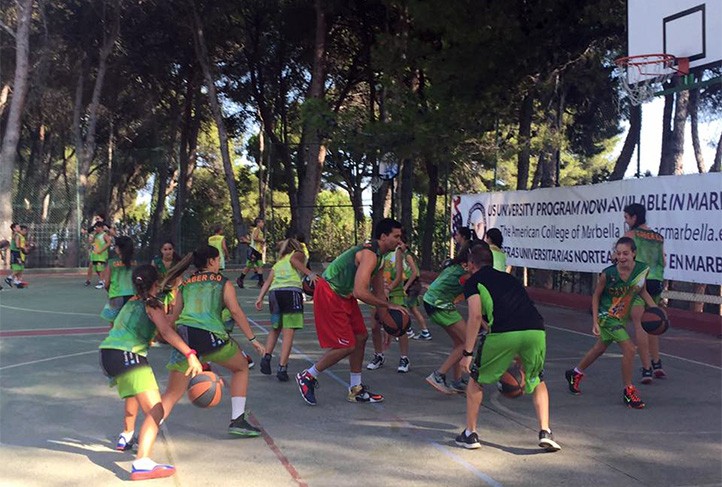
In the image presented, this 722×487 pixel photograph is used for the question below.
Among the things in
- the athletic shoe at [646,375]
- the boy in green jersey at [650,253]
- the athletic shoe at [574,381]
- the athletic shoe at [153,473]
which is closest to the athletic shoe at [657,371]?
the boy in green jersey at [650,253]

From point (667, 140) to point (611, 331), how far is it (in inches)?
370

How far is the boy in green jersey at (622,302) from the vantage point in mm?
7012

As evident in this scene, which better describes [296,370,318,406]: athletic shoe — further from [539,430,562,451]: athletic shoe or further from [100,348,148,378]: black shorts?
[539,430,562,451]: athletic shoe

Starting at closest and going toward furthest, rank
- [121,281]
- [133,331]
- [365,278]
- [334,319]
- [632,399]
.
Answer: [133,331]
[365,278]
[632,399]
[334,319]
[121,281]

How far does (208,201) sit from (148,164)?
8.20m

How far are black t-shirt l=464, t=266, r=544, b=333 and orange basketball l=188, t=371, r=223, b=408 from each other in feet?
6.66

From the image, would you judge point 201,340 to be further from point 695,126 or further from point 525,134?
point 695,126

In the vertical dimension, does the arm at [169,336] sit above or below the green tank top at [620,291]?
below

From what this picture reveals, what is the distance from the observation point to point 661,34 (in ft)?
36.9

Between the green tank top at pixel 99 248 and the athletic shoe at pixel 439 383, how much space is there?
1295 centimetres

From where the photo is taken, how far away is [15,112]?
25.8m

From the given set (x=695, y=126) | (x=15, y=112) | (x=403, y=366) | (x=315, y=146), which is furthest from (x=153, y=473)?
(x=15, y=112)

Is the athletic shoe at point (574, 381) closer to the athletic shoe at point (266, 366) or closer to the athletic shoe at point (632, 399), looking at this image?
the athletic shoe at point (632, 399)

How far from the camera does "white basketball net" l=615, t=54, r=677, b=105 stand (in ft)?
36.7
